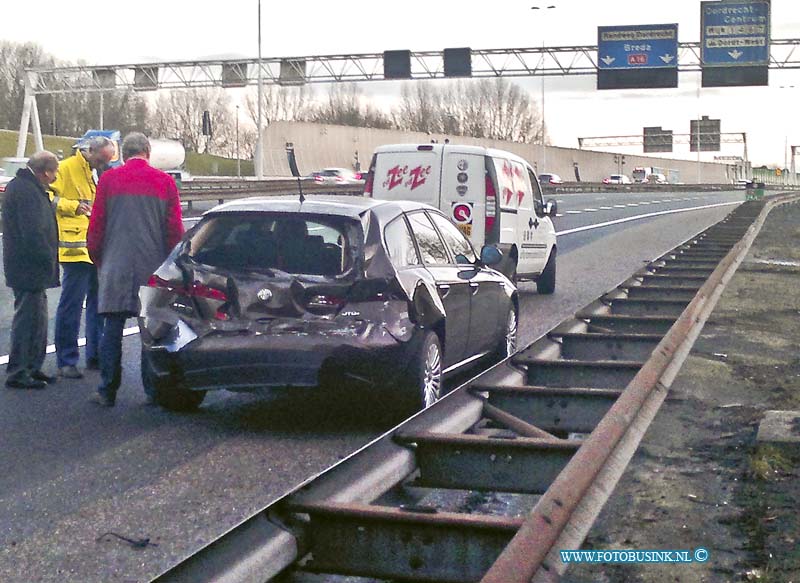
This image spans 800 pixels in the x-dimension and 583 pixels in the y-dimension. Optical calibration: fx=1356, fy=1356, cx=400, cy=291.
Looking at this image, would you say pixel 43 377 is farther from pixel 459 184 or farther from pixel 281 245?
pixel 459 184

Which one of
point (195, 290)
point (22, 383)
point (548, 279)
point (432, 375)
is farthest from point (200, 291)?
point (548, 279)

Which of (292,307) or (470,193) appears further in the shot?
(470,193)

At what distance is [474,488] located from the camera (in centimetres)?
490

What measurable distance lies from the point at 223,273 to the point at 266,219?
0.42m

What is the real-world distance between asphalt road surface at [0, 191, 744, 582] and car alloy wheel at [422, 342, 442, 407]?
344mm

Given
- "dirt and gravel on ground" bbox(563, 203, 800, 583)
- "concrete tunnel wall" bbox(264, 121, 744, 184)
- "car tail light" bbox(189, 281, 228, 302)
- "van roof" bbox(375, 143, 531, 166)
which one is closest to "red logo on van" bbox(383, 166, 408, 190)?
"van roof" bbox(375, 143, 531, 166)

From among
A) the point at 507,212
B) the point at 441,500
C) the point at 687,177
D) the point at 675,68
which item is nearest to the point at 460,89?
the point at 687,177

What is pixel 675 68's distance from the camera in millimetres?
58000

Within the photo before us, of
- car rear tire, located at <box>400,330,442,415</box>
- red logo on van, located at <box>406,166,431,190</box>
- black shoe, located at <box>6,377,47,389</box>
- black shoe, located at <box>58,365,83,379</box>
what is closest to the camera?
car rear tire, located at <box>400,330,442,415</box>

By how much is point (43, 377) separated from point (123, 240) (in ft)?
5.36

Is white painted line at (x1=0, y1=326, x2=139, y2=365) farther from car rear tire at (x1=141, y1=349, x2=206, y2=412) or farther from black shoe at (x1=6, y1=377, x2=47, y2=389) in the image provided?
car rear tire at (x1=141, y1=349, x2=206, y2=412)

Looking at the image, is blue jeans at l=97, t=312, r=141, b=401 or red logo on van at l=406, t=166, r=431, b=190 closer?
blue jeans at l=97, t=312, r=141, b=401

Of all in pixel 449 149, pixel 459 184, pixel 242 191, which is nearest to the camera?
pixel 459 184

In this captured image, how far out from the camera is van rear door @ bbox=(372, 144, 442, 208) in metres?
15.1
